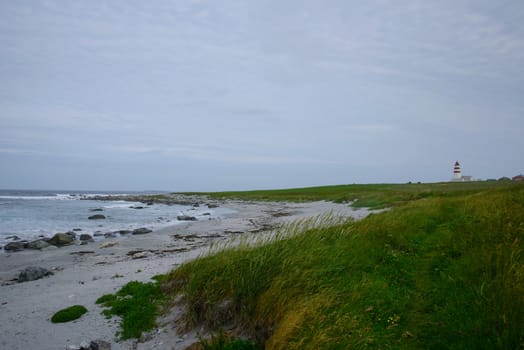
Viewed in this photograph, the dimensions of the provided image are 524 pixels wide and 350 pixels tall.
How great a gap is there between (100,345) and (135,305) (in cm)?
162

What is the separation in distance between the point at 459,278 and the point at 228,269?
14.5ft

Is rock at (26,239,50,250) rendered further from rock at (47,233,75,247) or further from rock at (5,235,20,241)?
rock at (5,235,20,241)

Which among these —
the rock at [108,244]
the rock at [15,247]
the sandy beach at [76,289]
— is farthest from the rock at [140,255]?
→ the rock at [15,247]

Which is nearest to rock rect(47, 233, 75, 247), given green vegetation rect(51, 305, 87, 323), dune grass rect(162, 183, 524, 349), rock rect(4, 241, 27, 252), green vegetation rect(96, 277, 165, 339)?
rock rect(4, 241, 27, 252)

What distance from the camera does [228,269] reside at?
6.86m

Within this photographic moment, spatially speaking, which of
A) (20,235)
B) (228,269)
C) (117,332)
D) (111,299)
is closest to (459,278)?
(228,269)

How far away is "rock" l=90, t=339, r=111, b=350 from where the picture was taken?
5926mm

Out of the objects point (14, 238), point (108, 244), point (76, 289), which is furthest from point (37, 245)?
point (76, 289)

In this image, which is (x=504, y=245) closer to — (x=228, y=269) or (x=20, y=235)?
(x=228, y=269)

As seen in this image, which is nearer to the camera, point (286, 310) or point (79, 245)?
point (286, 310)

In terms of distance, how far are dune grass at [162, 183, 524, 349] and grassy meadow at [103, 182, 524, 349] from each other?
0.06 feet

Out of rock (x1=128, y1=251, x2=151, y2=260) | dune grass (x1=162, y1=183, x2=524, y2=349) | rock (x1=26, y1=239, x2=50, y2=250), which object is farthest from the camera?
rock (x1=26, y1=239, x2=50, y2=250)

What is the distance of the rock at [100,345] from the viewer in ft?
19.4

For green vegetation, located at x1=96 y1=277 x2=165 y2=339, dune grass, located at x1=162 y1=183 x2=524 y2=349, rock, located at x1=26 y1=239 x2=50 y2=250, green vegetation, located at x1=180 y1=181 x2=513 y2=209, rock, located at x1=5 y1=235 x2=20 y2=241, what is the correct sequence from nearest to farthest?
1. dune grass, located at x1=162 y1=183 x2=524 y2=349
2. green vegetation, located at x1=96 y1=277 x2=165 y2=339
3. rock, located at x1=26 y1=239 x2=50 y2=250
4. rock, located at x1=5 y1=235 x2=20 y2=241
5. green vegetation, located at x1=180 y1=181 x2=513 y2=209
